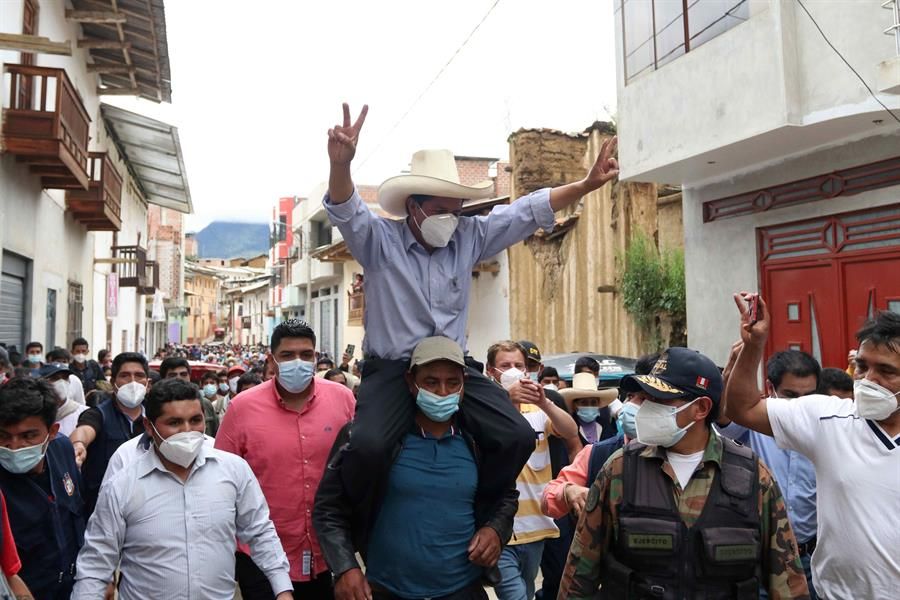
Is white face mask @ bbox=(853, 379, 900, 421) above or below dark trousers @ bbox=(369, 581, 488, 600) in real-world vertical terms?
above

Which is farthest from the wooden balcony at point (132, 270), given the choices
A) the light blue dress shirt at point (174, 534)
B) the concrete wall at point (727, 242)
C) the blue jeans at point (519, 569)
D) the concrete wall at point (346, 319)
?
the light blue dress shirt at point (174, 534)

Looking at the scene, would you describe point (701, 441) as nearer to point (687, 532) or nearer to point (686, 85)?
point (687, 532)

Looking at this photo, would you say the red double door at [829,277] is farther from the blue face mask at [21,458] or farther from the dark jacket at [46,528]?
the blue face mask at [21,458]

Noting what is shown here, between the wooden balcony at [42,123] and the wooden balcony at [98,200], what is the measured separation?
7.47 ft

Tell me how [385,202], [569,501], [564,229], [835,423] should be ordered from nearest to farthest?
[835,423] < [569,501] < [385,202] < [564,229]

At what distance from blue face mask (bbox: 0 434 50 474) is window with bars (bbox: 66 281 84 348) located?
13.9 m

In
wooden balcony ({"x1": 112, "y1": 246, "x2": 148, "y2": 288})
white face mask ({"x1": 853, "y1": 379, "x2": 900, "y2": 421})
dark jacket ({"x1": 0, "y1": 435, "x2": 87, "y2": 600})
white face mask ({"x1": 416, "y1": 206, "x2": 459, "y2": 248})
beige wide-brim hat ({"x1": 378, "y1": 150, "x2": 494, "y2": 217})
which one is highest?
wooden balcony ({"x1": 112, "y1": 246, "x2": 148, "y2": 288})

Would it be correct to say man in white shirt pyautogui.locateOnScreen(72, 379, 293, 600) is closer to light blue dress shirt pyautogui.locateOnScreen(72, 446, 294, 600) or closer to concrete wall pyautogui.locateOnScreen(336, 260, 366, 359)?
light blue dress shirt pyautogui.locateOnScreen(72, 446, 294, 600)

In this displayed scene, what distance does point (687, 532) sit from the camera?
7.96ft

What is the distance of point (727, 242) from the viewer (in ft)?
35.0

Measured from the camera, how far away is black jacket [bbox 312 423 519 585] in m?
2.87

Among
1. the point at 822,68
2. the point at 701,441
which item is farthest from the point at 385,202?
the point at 822,68

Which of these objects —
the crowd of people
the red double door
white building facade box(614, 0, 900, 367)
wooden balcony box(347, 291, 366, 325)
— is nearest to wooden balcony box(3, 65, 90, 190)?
white building facade box(614, 0, 900, 367)

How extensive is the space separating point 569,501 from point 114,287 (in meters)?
19.8
